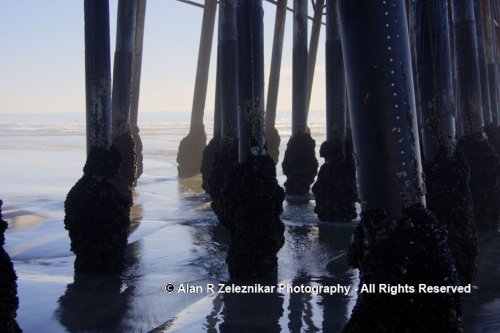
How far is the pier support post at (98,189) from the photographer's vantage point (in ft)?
17.5

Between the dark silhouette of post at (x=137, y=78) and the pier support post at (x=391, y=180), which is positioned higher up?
the dark silhouette of post at (x=137, y=78)

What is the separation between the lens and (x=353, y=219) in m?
8.07

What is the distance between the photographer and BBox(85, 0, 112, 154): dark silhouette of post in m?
5.52

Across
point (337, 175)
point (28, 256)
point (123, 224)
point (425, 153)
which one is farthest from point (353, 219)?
point (28, 256)

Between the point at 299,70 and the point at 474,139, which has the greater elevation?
the point at 299,70

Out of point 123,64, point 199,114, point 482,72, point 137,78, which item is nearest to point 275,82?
point 199,114

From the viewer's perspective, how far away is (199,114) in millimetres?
13727

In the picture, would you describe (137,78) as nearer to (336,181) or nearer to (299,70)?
(299,70)

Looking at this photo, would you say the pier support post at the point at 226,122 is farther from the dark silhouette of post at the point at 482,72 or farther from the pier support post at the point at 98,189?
the dark silhouette of post at the point at 482,72

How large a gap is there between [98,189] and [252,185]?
1388 mm

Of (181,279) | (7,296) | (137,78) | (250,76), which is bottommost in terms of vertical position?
(181,279)

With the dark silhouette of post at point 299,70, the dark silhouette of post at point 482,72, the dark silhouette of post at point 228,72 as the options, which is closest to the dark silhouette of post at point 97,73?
the dark silhouette of post at point 228,72

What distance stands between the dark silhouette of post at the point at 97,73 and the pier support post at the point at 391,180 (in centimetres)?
310

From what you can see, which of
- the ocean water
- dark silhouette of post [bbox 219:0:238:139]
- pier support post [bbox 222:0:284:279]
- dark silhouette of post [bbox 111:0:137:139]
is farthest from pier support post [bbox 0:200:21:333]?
dark silhouette of post [bbox 111:0:137:139]
